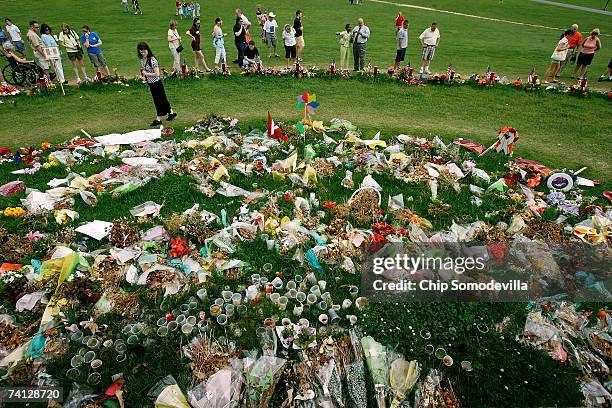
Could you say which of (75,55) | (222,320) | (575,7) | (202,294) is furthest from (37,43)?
(575,7)

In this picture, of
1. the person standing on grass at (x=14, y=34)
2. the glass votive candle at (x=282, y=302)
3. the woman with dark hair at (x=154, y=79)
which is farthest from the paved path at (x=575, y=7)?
the person standing on grass at (x=14, y=34)

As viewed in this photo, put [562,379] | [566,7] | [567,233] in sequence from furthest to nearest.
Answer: [566,7]
[567,233]
[562,379]

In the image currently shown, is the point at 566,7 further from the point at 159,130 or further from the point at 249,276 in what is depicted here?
the point at 249,276

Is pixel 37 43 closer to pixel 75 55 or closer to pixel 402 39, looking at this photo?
pixel 75 55

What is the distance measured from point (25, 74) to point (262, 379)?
16.4m

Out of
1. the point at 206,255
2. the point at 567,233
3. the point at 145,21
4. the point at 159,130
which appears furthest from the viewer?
the point at 145,21

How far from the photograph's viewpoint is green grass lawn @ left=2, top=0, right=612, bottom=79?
62.3 ft

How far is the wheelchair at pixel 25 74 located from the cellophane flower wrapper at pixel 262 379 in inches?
621

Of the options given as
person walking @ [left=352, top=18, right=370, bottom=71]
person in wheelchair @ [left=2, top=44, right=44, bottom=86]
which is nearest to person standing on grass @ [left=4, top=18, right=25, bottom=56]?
person in wheelchair @ [left=2, top=44, right=44, bottom=86]

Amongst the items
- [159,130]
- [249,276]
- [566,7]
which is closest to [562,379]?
[249,276]

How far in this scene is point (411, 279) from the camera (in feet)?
19.4

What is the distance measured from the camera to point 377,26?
1072 inches

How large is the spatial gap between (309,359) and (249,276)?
1802 mm

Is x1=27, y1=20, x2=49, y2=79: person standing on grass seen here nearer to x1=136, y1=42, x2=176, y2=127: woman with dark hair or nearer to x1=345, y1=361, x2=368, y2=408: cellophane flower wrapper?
x1=136, y1=42, x2=176, y2=127: woman with dark hair
